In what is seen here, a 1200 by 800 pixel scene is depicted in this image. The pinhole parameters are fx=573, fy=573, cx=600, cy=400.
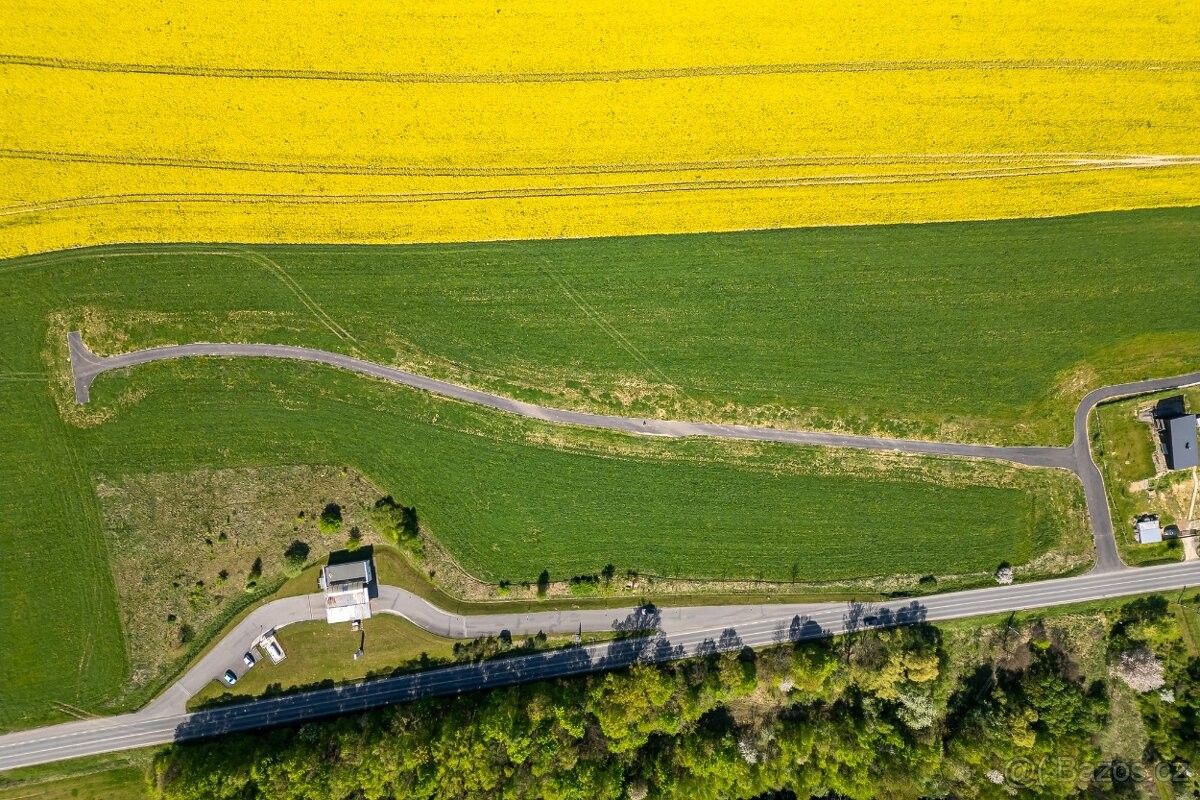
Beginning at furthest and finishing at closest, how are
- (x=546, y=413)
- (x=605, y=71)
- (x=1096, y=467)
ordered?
(x=1096, y=467), (x=546, y=413), (x=605, y=71)

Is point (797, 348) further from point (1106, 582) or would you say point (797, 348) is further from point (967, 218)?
point (1106, 582)

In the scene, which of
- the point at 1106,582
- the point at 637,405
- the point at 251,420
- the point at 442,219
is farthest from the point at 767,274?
the point at 251,420

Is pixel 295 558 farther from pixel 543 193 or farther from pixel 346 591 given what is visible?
pixel 543 193

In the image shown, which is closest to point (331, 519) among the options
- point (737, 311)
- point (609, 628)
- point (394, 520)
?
point (394, 520)

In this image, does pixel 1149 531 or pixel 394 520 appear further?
pixel 1149 531

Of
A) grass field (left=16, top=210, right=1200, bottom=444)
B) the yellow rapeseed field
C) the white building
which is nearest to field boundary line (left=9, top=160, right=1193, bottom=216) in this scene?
the yellow rapeseed field

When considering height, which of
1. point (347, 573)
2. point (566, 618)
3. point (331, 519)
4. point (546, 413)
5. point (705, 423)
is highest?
point (546, 413)
